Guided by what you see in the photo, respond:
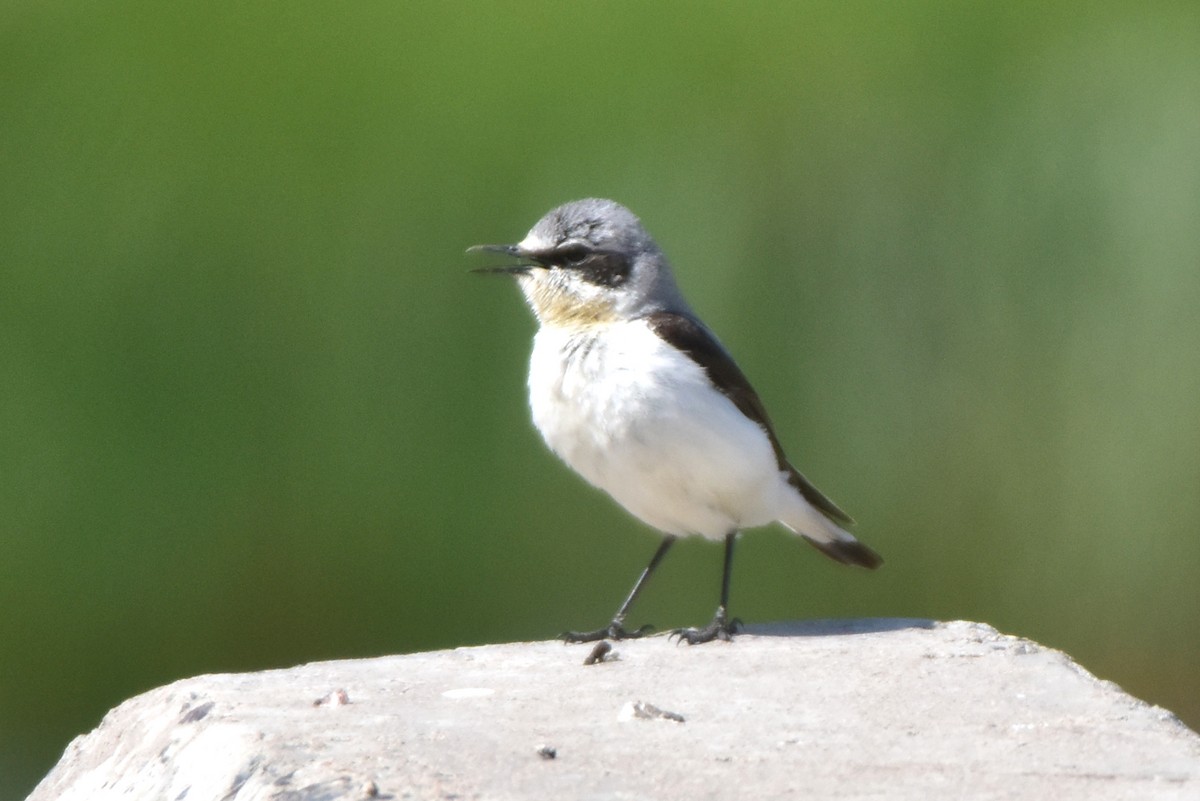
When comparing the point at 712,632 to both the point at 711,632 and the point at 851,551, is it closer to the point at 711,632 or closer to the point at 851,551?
the point at 711,632

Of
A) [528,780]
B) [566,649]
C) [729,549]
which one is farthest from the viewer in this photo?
[729,549]

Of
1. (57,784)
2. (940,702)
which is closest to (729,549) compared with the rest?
(940,702)

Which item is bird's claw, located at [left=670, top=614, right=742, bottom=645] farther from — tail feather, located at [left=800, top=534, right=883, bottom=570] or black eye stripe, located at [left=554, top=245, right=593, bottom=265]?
black eye stripe, located at [left=554, top=245, right=593, bottom=265]

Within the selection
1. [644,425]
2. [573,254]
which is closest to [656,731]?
[644,425]

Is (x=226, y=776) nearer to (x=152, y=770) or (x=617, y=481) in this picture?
(x=152, y=770)

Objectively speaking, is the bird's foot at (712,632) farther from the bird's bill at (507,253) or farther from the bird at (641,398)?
the bird's bill at (507,253)

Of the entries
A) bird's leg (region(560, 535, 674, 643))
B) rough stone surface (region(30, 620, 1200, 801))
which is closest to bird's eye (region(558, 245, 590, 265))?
bird's leg (region(560, 535, 674, 643))

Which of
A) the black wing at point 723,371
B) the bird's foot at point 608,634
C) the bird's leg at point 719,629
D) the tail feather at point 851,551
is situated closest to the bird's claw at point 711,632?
the bird's leg at point 719,629
